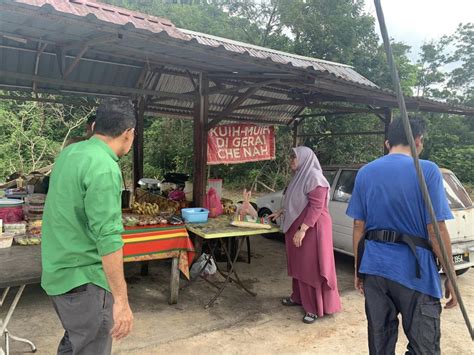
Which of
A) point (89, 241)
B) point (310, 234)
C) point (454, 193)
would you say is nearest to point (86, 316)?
point (89, 241)

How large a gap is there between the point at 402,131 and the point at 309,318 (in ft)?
7.77

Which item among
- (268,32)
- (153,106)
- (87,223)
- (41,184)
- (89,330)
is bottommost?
(89,330)

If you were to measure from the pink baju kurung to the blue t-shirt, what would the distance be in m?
1.44

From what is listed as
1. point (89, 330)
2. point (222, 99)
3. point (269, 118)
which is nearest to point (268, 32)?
point (269, 118)

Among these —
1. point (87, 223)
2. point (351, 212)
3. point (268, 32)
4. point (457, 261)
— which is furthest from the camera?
point (268, 32)

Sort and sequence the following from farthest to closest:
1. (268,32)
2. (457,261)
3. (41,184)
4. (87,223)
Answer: (268,32) → (41,184) → (457,261) → (87,223)

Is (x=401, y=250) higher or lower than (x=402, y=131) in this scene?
lower

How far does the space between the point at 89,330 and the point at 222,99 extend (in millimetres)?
6196

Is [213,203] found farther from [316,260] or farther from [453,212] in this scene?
[453,212]

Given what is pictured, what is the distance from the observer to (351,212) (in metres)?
2.47

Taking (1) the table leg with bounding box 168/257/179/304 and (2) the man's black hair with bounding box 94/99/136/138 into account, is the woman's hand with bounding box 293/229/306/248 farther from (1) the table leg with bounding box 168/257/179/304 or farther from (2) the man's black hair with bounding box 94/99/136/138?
(2) the man's black hair with bounding box 94/99/136/138

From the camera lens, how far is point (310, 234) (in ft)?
12.6

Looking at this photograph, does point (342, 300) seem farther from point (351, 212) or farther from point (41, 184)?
point (41, 184)

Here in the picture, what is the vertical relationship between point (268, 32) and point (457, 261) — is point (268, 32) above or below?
above
